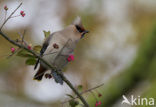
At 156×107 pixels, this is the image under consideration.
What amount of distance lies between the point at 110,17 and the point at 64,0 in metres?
0.97

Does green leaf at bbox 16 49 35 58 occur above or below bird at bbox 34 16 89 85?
below

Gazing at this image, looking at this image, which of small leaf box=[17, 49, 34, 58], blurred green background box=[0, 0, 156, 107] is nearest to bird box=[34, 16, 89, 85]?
small leaf box=[17, 49, 34, 58]

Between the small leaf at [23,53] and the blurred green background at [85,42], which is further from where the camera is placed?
the blurred green background at [85,42]

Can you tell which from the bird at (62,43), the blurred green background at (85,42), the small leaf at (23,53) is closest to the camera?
the small leaf at (23,53)

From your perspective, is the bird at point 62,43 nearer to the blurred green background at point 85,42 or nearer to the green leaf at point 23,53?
the green leaf at point 23,53

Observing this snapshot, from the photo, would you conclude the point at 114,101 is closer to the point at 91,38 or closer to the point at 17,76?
the point at 91,38

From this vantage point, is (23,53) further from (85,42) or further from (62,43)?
(85,42)

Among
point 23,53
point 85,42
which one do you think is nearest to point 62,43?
point 23,53

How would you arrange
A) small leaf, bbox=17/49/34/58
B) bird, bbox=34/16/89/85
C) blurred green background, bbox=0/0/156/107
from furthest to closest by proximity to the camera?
blurred green background, bbox=0/0/156/107
bird, bbox=34/16/89/85
small leaf, bbox=17/49/34/58

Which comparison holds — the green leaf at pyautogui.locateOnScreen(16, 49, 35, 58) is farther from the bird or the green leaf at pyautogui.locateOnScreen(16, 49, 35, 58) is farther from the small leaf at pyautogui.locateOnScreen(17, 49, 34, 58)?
the bird

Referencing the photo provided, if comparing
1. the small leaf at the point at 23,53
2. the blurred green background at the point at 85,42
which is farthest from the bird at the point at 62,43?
the blurred green background at the point at 85,42

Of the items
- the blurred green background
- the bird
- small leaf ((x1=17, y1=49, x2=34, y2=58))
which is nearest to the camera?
small leaf ((x1=17, y1=49, x2=34, y2=58))

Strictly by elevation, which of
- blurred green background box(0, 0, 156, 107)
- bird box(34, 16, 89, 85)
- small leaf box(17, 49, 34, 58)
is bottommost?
small leaf box(17, 49, 34, 58)

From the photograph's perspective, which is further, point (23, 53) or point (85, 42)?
point (85, 42)
